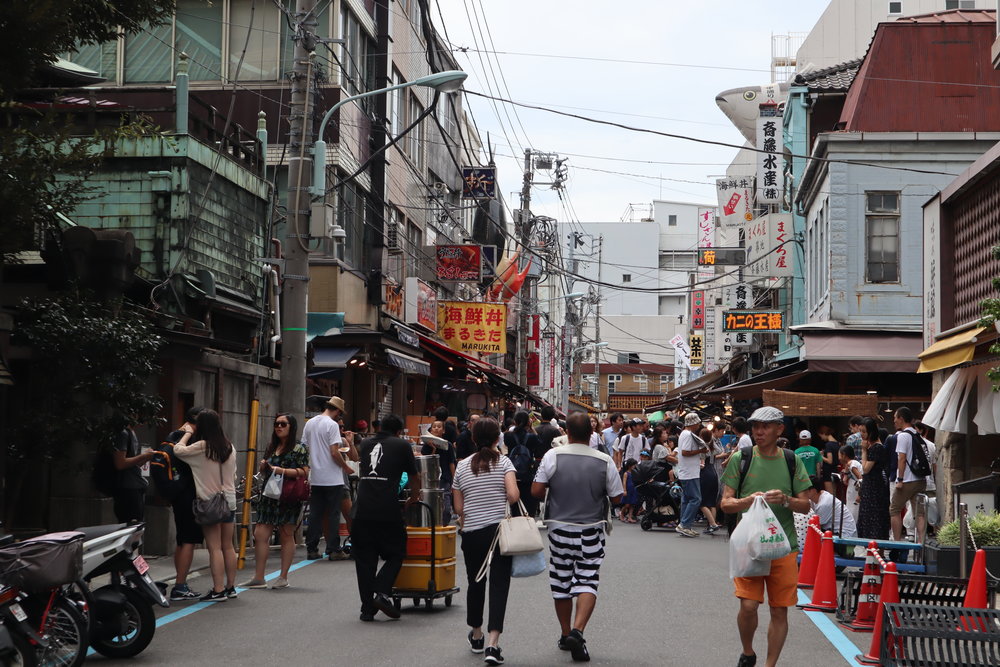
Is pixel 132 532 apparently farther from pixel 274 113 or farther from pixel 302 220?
pixel 274 113

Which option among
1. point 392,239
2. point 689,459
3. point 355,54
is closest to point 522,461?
point 689,459

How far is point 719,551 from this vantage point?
16828 millimetres

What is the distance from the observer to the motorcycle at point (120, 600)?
8.44 m

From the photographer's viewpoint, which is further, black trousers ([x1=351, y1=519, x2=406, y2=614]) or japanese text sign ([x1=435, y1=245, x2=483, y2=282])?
japanese text sign ([x1=435, y1=245, x2=483, y2=282])

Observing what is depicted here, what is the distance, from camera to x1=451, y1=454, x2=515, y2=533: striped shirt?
9180 millimetres

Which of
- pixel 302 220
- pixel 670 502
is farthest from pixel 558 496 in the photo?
pixel 670 502

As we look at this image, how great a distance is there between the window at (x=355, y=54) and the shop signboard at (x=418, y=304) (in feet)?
18.4

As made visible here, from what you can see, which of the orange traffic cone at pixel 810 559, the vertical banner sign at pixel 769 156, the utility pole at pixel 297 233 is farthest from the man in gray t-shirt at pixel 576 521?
the vertical banner sign at pixel 769 156

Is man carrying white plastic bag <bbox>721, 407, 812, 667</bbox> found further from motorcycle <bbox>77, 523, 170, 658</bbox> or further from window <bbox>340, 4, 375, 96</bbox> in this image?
window <bbox>340, 4, 375, 96</bbox>

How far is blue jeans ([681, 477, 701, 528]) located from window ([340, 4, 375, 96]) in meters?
11.5

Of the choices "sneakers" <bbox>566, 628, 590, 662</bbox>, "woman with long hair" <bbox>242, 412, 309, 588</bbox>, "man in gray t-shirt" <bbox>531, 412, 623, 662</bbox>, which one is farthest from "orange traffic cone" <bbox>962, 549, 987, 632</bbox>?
"woman with long hair" <bbox>242, 412, 309, 588</bbox>

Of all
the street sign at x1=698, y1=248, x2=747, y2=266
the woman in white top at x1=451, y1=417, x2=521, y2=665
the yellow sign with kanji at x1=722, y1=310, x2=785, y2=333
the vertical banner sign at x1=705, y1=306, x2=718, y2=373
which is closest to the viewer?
the woman in white top at x1=451, y1=417, x2=521, y2=665

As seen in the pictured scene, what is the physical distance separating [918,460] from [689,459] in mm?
5180

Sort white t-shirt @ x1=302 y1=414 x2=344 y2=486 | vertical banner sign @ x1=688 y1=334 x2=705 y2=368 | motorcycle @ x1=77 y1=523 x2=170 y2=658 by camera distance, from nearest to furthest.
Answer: motorcycle @ x1=77 y1=523 x2=170 y2=658
white t-shirt @ x1=302 y1=414 x2=344 y2=486
vertical banner sign @ x1=688 y1=334 x2=705 y2=368
